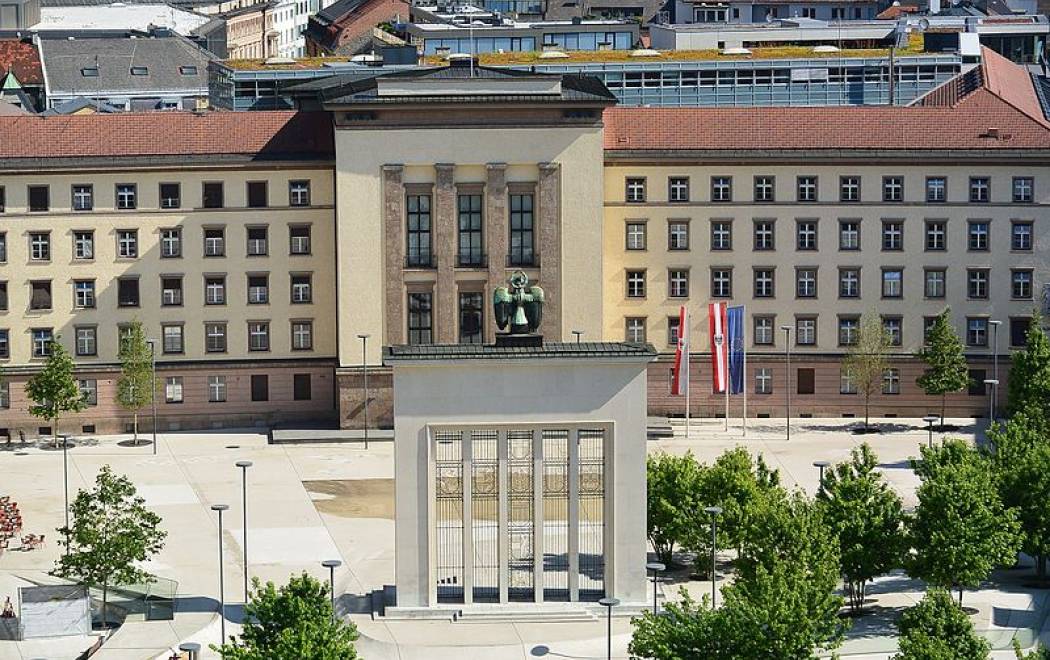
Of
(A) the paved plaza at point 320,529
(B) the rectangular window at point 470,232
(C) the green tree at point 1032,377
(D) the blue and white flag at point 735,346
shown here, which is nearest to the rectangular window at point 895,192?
(D) the blue and white flag at point 735,346

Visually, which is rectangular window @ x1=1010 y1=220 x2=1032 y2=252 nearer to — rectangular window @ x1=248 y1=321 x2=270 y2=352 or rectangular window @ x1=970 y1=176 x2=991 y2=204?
rectangular window @ x1=970 y1=176 x2=991 y2=204

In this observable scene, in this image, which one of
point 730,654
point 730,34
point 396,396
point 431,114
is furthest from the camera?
point 730,34

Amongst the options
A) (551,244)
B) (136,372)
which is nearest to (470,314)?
(551,244)

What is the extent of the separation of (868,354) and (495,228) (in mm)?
18326

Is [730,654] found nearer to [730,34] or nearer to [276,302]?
[276,302]

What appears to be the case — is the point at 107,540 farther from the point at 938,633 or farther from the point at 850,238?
the point at 850,238

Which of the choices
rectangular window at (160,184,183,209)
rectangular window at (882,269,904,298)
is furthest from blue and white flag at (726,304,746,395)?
rectangular window at (160,184,183,209)

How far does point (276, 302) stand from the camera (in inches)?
5610

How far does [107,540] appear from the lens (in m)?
107

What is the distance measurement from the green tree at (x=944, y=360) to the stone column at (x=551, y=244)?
17.0 m

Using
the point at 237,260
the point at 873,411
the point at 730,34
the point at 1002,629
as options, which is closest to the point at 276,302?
the point at 237,260

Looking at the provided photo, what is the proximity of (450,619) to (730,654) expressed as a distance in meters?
16.1

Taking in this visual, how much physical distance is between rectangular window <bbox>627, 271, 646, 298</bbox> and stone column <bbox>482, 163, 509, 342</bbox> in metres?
6.61

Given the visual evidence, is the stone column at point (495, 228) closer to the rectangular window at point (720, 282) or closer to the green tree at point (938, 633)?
the rectangular window at point (720, 282)
